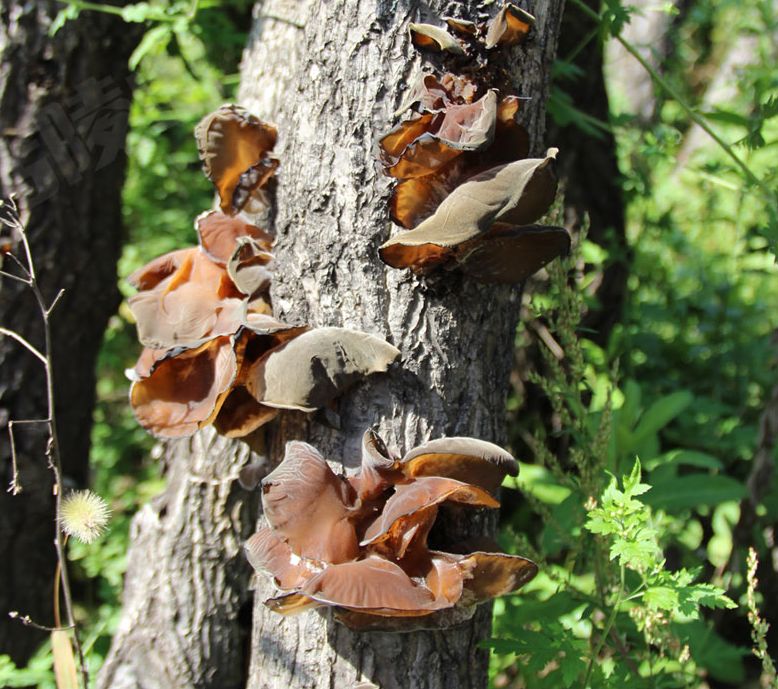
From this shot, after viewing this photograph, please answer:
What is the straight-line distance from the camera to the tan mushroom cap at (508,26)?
55.4 inches

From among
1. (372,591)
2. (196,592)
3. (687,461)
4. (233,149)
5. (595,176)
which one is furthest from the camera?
(595,176)

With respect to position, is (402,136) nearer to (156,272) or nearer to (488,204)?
(488,204)

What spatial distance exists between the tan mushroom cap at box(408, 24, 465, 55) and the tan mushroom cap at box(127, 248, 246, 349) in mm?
629

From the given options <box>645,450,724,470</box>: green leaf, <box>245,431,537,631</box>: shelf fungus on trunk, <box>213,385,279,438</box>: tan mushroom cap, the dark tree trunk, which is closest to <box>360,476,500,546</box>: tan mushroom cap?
<box>245,431,537,631</box>: shelf fungus on trunk

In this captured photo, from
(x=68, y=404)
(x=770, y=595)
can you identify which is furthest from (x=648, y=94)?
(x=68, y=404)

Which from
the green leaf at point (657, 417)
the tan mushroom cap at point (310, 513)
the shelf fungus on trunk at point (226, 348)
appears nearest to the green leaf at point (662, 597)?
the tan mushroom cap at point (310, 513)

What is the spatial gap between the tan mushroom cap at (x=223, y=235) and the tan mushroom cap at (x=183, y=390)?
244 mm

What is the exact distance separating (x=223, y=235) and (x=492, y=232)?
66 cm

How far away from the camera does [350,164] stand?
5.04 ft

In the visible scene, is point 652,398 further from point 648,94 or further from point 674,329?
point 648,94

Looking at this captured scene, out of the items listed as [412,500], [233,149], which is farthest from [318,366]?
[233,149]

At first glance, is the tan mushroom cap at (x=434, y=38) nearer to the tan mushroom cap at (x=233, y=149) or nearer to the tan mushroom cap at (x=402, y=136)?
the tan mushroom cap at (x=402, y=136)

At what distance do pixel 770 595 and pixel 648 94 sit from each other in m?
4.53

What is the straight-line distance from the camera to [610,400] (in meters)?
1.82
